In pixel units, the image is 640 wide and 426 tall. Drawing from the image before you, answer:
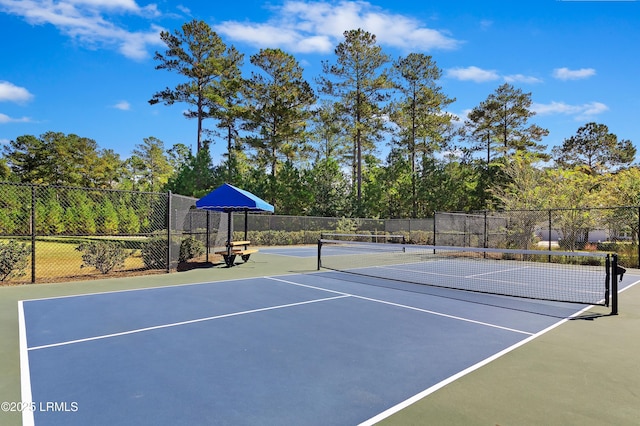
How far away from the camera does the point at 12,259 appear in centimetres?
927

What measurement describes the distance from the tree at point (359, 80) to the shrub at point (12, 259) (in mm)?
25934

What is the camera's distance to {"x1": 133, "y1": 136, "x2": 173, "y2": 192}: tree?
54344mm

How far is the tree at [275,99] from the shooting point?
103 feet

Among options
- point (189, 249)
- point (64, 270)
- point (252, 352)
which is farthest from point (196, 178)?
point (252, 352)

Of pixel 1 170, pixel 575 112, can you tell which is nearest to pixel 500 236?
pixel 575 112

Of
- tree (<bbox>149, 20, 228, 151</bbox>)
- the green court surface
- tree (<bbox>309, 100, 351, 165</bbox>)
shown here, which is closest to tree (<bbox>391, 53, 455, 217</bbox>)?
tree (<bbox>309, 100, 351, 165</bbox>)

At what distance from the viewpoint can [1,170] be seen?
34719 millimetres

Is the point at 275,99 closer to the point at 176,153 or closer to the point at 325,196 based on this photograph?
the point at 325,196

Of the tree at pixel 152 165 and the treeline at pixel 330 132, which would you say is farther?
the tree at pixel 152 165

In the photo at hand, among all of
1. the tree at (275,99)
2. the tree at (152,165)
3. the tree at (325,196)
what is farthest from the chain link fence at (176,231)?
the tree at (152,165)

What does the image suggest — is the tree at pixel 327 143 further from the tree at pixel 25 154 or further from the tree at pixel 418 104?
the tree at pixel 25 154

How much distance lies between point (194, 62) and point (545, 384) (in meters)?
32.7

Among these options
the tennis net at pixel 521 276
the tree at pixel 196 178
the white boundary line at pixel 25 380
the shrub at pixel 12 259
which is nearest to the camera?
the white boundary line at pixel 25 380

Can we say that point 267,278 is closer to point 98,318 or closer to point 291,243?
point 98,318
